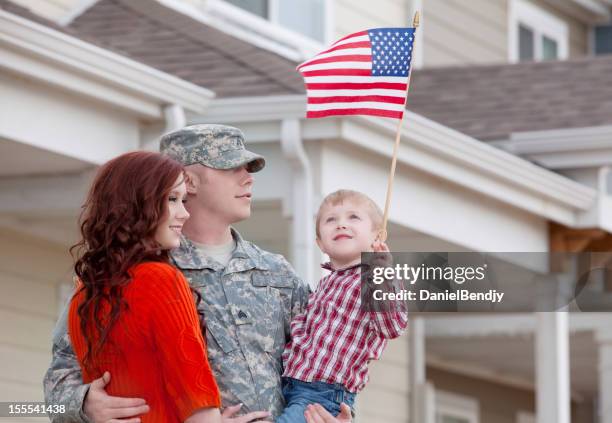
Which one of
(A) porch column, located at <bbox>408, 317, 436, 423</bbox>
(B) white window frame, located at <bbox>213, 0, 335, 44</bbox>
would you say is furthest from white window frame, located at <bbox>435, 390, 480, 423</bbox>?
(B) white window frame, located at <bbox>213, 0, 335, 44</bbox>

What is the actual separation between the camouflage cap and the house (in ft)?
9.97

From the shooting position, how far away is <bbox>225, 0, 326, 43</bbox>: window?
12906 millimetres

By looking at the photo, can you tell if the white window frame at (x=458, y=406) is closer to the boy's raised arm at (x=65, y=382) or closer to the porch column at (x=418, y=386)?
→ the porch column at (x=418, y=386)

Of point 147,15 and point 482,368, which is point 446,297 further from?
point 482,368

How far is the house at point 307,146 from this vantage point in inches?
341

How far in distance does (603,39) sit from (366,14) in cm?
581

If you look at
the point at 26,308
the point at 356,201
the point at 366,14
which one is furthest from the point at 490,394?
the point at 356,201

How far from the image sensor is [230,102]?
30.9ft

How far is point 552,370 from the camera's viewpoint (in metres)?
11.4

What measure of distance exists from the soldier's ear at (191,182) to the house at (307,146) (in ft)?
10.2

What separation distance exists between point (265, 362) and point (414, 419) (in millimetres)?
9085

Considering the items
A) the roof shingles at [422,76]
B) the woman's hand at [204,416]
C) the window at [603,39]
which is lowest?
the woman's hand at [204,416]

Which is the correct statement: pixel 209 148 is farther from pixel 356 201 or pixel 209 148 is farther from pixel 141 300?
pixel 141 300

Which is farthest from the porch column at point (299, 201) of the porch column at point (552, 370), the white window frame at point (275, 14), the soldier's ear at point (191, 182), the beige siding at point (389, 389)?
the soldier's ear at point (191, 182)
